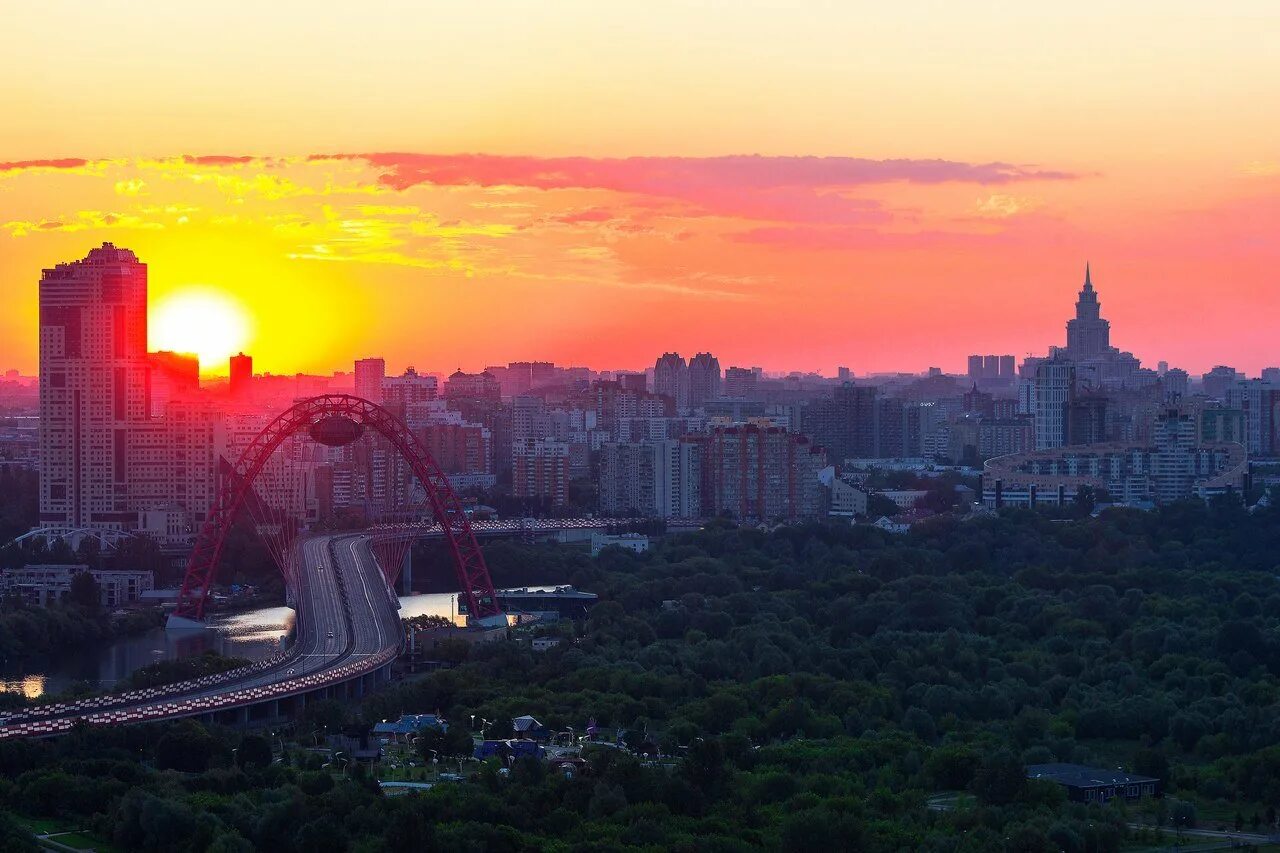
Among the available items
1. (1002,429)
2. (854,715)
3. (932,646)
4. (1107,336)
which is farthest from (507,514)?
(1107,336)

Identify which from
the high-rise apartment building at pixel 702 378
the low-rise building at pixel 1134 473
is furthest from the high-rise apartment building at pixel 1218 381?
the low-rise building at pixel 1134 473

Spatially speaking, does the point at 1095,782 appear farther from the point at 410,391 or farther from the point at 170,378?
the point at 410,391

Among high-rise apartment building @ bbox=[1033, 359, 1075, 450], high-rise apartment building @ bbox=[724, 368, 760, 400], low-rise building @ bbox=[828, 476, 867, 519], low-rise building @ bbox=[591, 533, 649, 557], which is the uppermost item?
high-rise apartment building @ bbox=[724, 368, 760, 400]

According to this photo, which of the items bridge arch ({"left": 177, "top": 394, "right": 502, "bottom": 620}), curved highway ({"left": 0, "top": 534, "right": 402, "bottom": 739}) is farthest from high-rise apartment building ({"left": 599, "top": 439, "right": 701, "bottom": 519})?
bridge arch ({"left": 177, "top": 394, "right": 502, "bottom": 620})

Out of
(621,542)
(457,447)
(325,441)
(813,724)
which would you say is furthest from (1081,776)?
(457,447)

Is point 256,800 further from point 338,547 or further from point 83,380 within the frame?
point 83,380

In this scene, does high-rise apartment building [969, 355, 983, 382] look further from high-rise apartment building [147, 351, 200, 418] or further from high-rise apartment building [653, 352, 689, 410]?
high-rise apartment building [147, 351, 200, 418]

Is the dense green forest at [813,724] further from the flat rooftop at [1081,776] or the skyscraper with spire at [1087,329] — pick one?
the skyscraper with spire at [1087,329]
